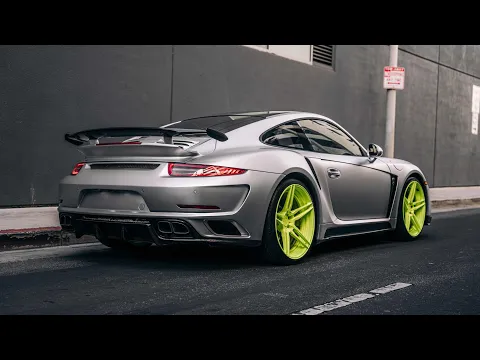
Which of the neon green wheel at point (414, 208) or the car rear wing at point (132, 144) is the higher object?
the car rear wing at point (132, 144)

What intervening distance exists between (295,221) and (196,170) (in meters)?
1.14

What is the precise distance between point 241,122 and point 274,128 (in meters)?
0.31

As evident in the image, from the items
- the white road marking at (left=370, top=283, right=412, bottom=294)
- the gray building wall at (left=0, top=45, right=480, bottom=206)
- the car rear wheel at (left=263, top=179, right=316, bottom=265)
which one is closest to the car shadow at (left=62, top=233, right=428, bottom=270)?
the car rear wheel at (left=263, top=179, right=316, bottom=265)

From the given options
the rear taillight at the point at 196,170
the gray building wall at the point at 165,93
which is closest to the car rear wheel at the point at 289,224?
the rear taillight at the point at 196,170

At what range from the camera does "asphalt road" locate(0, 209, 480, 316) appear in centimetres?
406

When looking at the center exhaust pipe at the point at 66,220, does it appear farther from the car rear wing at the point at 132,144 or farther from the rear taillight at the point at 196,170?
the rear taillight at the point at 196,170

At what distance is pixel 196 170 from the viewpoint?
509cm

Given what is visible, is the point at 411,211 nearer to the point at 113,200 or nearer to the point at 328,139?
the point at 328,139

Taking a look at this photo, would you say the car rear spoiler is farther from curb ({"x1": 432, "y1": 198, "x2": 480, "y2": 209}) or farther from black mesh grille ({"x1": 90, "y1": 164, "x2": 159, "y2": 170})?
curb ({"x1": 432, "y1": 198, "x2": 480, "y2": 209})

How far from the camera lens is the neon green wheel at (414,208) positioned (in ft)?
24.3

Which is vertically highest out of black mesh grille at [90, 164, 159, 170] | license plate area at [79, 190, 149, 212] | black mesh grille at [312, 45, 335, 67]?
black mesh grille at [312, 45, 335, 67]

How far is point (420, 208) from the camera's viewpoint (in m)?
7.69

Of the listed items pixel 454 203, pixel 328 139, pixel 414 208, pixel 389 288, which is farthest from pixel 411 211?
pixel 454 203
